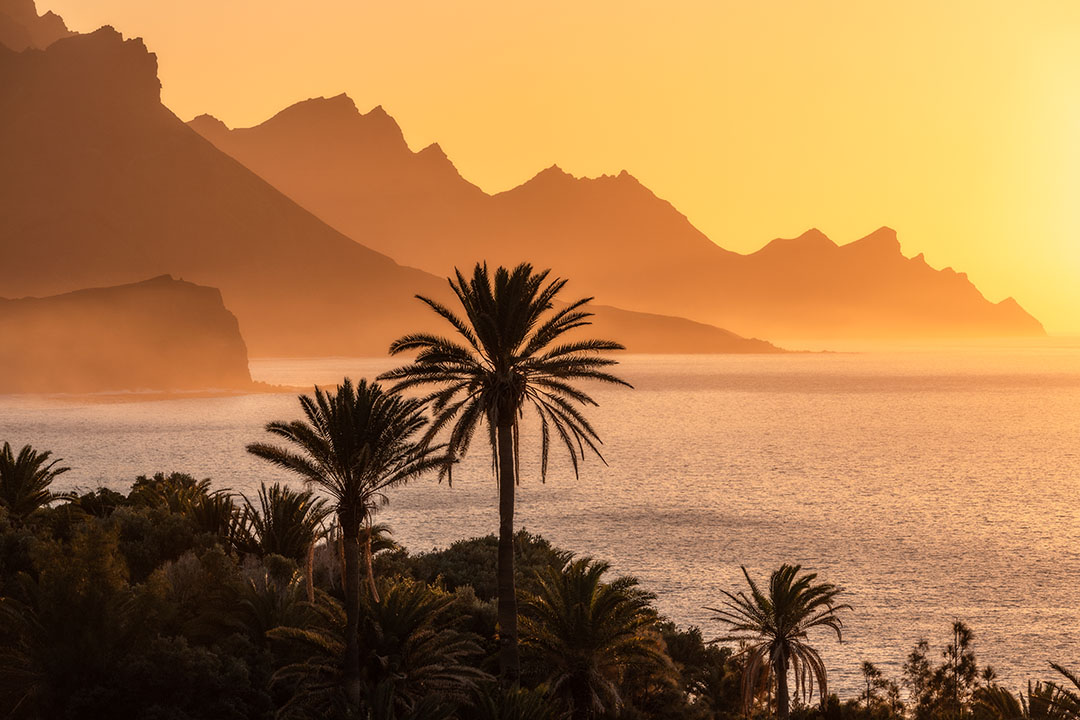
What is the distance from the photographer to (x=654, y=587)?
69125 millimetres

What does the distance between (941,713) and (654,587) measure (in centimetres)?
2920

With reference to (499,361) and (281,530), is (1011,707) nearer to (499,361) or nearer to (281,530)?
(499,361)

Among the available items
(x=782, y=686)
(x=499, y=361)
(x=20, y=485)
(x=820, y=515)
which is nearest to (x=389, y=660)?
(x=499, y=361)

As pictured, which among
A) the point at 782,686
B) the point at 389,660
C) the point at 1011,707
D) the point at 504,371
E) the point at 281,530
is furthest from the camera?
the point at 281,530

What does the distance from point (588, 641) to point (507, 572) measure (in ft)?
11.2

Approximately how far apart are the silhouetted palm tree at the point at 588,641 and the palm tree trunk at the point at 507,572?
1368 millimetres

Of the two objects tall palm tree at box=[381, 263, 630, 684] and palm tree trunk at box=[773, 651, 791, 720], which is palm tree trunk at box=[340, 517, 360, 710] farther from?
palm tree trunk at box=[773, 651, 791, 720]

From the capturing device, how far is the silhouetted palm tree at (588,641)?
3284cm

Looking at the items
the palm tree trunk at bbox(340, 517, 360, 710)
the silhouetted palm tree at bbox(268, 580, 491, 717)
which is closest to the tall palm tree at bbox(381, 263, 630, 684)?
the silhouetted palm tree at bbox(268, 580, 491, 717)

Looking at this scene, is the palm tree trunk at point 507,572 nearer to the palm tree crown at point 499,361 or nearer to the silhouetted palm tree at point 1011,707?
the palm tree crown at point 499,361

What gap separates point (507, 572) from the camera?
33125 mm

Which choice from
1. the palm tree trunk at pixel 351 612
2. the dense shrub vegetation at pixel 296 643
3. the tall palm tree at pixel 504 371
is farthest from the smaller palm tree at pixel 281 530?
the palm tree trunk at pixel 351 612

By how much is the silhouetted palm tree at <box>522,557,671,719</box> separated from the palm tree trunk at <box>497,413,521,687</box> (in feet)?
4.49

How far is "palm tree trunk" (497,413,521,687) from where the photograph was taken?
3234 cm
